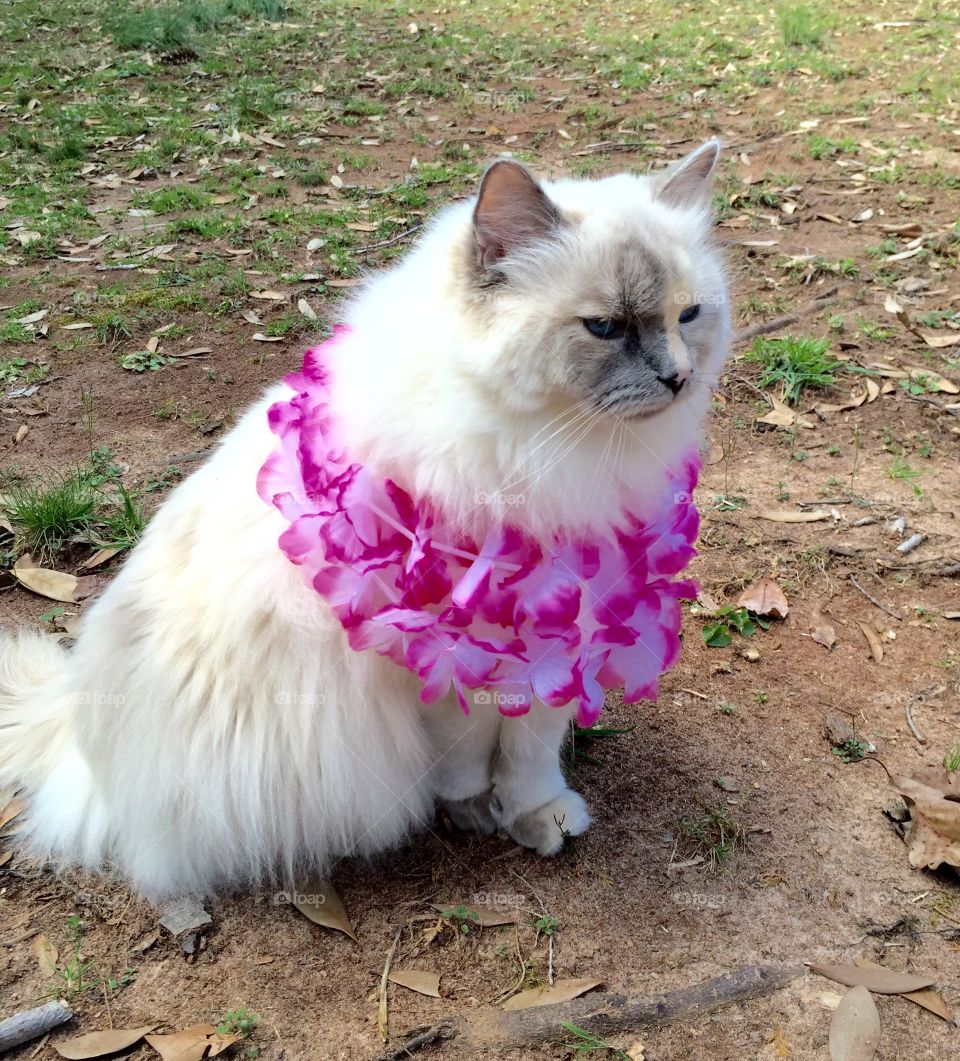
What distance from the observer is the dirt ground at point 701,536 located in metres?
1.85

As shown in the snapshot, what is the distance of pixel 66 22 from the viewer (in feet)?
28.6

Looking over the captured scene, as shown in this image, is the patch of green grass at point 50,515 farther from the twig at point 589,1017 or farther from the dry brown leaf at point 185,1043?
the twig at point 589,1017

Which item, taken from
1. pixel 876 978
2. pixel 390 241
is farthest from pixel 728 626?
pixel 390 241

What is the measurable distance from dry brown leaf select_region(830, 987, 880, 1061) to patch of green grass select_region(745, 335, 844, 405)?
2.50 m

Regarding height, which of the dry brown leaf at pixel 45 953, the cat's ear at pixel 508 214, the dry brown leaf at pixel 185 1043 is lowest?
the dry brown leaf at pixel 185 1043

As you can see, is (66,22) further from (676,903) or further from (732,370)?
(676,903)

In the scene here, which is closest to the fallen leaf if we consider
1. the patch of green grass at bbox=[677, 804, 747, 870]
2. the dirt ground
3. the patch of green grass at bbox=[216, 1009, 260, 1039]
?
the dirt ground

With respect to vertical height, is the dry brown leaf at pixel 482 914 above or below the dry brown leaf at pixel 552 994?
above

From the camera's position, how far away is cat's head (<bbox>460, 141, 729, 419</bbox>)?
63.0 inches

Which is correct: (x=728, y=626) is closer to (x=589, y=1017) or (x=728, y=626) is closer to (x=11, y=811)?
(x=589, y=1017)

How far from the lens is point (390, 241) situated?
490 centimetres

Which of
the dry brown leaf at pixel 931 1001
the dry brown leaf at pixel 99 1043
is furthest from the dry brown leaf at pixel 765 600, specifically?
the dry brown leaf at pixel 99 1043

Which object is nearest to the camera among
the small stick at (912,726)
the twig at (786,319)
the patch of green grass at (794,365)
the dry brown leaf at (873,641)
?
the small stick at (912,726)

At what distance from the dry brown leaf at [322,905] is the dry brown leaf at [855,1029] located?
1.02 m
